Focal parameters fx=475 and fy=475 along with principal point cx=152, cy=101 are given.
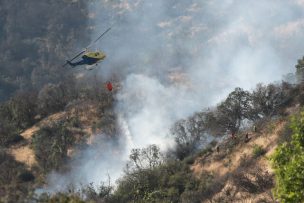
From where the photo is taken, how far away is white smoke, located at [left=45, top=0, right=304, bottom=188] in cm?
6494

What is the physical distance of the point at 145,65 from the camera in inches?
4557

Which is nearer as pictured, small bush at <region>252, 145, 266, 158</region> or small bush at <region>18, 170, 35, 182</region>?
small bush at <region>252, 145, 266, 158</region>

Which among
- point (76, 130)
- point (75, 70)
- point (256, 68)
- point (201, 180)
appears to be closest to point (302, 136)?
point (201, 180)

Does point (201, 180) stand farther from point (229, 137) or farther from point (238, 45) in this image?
point (238, 45)

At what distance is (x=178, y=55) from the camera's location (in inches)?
4692

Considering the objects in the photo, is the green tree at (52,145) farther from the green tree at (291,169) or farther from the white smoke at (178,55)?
the green tree at (291,169)

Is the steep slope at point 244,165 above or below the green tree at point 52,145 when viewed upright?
Result: below

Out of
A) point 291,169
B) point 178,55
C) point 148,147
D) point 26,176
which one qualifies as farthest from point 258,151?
point 178,55

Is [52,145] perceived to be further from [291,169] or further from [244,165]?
[291,169]

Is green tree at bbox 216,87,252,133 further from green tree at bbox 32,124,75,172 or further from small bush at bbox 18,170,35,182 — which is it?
small bush at bbox 18,170,35,182

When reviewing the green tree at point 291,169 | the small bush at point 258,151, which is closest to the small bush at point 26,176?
the small bush at point 258,151

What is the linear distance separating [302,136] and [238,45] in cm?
10453

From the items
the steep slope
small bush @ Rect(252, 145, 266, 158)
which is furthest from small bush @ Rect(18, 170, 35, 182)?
small bush @ Rect(252, 145, 266, 158)

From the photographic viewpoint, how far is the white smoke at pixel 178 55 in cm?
6494
